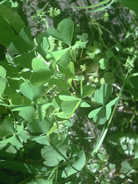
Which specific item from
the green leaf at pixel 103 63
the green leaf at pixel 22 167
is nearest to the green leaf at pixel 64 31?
the green leaf at pixel 103 63

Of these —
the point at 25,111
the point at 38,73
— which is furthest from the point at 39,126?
the point at 38,73

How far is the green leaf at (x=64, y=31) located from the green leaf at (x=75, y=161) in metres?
0.38

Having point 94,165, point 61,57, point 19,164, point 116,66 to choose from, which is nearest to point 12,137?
point 19,164

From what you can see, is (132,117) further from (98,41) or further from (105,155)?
(98,41)

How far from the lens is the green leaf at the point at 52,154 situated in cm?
87

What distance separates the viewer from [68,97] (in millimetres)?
744

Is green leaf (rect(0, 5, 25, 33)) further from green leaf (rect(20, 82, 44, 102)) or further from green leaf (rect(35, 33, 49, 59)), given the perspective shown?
green leaf (rect(20, 82, 44, 102))

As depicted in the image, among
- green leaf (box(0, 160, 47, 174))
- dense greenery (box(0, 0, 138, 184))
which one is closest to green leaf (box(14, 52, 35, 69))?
dense greenery (box(0, 0, 138, 184))

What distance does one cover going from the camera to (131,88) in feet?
3.82

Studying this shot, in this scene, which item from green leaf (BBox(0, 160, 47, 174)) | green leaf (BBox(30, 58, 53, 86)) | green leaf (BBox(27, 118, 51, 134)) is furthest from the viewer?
green leaf (BBox(0, 160, 47, 174))

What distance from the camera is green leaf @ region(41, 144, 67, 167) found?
2.85 ft

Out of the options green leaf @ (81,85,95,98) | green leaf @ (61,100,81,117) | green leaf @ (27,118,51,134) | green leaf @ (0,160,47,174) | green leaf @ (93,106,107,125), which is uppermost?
green leaf @ (81,85,95,98)

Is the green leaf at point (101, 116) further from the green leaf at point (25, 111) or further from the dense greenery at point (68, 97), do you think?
the green leaf at point (25, 111)

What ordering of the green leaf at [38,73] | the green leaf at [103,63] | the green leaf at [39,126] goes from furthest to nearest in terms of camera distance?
the green leaf at [103,63] < the green leaf at [39,126] < the green leaf at [38,73]
